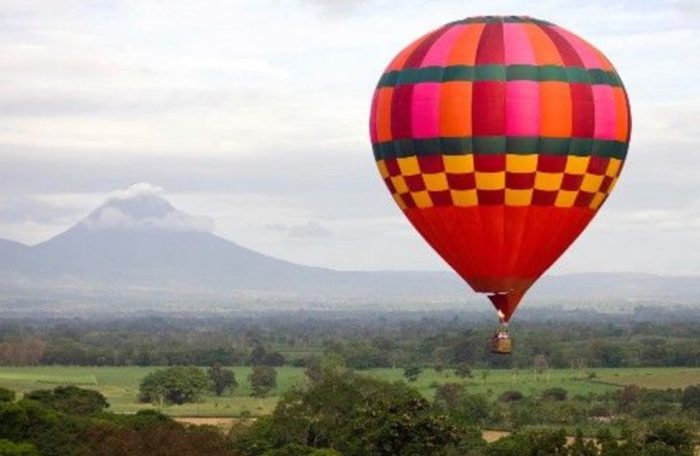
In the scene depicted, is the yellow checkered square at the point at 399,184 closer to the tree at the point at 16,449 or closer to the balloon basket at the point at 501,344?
the balloon basket at the point at 501,344

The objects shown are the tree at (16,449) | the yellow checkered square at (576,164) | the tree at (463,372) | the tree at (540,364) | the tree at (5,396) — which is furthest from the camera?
the tree at (540,364)

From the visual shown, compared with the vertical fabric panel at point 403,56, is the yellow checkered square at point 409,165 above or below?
below

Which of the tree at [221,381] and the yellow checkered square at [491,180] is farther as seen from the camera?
the tree at [221,381]

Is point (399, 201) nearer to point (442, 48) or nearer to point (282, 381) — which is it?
point (442, 48)

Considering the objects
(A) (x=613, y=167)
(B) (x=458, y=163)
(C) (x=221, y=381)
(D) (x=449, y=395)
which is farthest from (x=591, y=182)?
(C) (x=221, y=381)

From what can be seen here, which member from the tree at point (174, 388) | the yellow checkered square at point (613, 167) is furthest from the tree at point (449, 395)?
the yellow checkered square at point (613, 167)

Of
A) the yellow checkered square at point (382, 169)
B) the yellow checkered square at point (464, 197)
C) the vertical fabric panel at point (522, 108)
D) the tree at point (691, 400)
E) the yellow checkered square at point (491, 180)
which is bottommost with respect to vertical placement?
the tree at point (691, 400)
